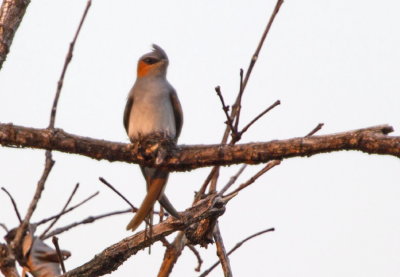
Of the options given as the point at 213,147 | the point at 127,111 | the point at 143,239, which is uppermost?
the point at 127,111

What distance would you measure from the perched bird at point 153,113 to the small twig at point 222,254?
20.3 inches

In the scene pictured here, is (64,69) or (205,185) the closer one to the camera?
(64,69)

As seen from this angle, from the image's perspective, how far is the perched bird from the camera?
483 cm

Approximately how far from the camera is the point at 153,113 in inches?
207

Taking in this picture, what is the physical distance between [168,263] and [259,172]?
880mm

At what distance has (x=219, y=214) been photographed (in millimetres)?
4875

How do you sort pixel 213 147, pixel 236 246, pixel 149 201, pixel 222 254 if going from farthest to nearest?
pixel 236 246
pixel 222 254
pixel 149 201
pixel 213 147

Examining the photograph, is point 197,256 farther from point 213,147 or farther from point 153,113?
point 213,147

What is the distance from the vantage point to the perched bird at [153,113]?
4828 mm

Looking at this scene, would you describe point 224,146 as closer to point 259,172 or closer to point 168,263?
point 259,172

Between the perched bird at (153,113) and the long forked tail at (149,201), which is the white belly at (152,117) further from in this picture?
the long forked tail at (149,201)

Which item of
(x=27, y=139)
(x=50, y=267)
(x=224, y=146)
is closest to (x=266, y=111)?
(x=224, y=146)

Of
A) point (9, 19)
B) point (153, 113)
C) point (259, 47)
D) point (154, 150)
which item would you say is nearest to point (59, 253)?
point (154, 150)

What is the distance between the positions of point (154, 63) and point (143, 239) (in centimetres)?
181
